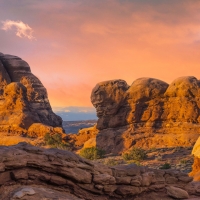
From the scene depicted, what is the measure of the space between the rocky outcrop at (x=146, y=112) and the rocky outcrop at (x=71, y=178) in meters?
26.8

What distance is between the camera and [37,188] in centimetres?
980

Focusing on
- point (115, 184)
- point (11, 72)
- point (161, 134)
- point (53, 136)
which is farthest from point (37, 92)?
point (115, 184)

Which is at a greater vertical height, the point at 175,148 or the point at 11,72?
the point at 11,72

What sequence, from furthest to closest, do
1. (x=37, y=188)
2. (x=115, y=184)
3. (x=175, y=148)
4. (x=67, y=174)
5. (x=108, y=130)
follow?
(x=108, y=130) < (x=175, y=148) < (x=115, y=184) < (x=67, y=174) < (x=37, y=188)

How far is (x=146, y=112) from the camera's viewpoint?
139 ft

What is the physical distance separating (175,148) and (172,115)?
5613 mm

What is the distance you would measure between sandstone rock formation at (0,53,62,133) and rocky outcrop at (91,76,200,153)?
14.6m

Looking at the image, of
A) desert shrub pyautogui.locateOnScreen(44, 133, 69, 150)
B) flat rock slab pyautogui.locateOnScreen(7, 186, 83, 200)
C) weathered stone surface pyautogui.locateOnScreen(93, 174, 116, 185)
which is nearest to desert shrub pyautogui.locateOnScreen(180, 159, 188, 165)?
desert shrub pyautogui.locateOnScreen(44, 133, 69, 150)

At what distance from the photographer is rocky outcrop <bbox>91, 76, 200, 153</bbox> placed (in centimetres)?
4056

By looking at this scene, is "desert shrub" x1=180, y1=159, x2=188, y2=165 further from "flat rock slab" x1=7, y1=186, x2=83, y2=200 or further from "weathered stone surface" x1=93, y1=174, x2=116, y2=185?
"flat rock slab" x1=7, y1=186, x2=83, y2=200

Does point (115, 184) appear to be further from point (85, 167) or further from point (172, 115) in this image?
point (172, 115)

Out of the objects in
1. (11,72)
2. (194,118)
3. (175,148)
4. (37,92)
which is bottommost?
(175,148)

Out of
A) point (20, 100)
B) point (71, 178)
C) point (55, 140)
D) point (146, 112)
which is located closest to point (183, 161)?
point (146, 112)

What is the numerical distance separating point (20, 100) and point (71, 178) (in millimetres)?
44486
